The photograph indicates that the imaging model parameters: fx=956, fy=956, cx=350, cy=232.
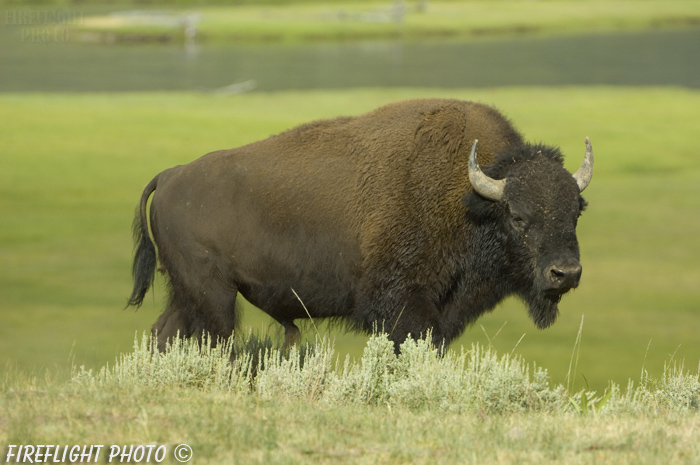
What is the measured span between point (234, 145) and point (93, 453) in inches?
719

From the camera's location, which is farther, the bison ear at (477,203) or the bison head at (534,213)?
the bison ear at (477,203)

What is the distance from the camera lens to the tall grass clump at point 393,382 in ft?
18.7

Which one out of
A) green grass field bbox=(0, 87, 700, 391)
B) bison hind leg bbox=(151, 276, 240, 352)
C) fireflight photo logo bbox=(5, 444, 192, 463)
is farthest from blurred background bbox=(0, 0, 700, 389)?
fireflight photo logo bbox=(5, 444, 192, 463)

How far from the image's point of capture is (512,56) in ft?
191

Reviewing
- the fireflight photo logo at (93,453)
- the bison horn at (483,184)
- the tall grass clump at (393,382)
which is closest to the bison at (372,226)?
the bison horn at (483,184)

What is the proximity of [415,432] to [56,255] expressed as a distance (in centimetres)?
1272

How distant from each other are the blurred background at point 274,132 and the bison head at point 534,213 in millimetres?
514

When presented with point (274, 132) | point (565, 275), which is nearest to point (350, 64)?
point (274, 132)

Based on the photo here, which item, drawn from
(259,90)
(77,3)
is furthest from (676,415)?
(77,3)

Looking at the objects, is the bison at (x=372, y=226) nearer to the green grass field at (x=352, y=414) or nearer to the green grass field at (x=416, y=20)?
the green grass field at (x=352, y=414)

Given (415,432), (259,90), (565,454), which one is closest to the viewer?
(565,454)

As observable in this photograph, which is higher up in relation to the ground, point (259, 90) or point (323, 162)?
point (323, 162)

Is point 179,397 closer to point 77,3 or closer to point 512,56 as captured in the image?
point 512,56

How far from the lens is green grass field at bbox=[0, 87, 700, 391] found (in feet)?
41.3
